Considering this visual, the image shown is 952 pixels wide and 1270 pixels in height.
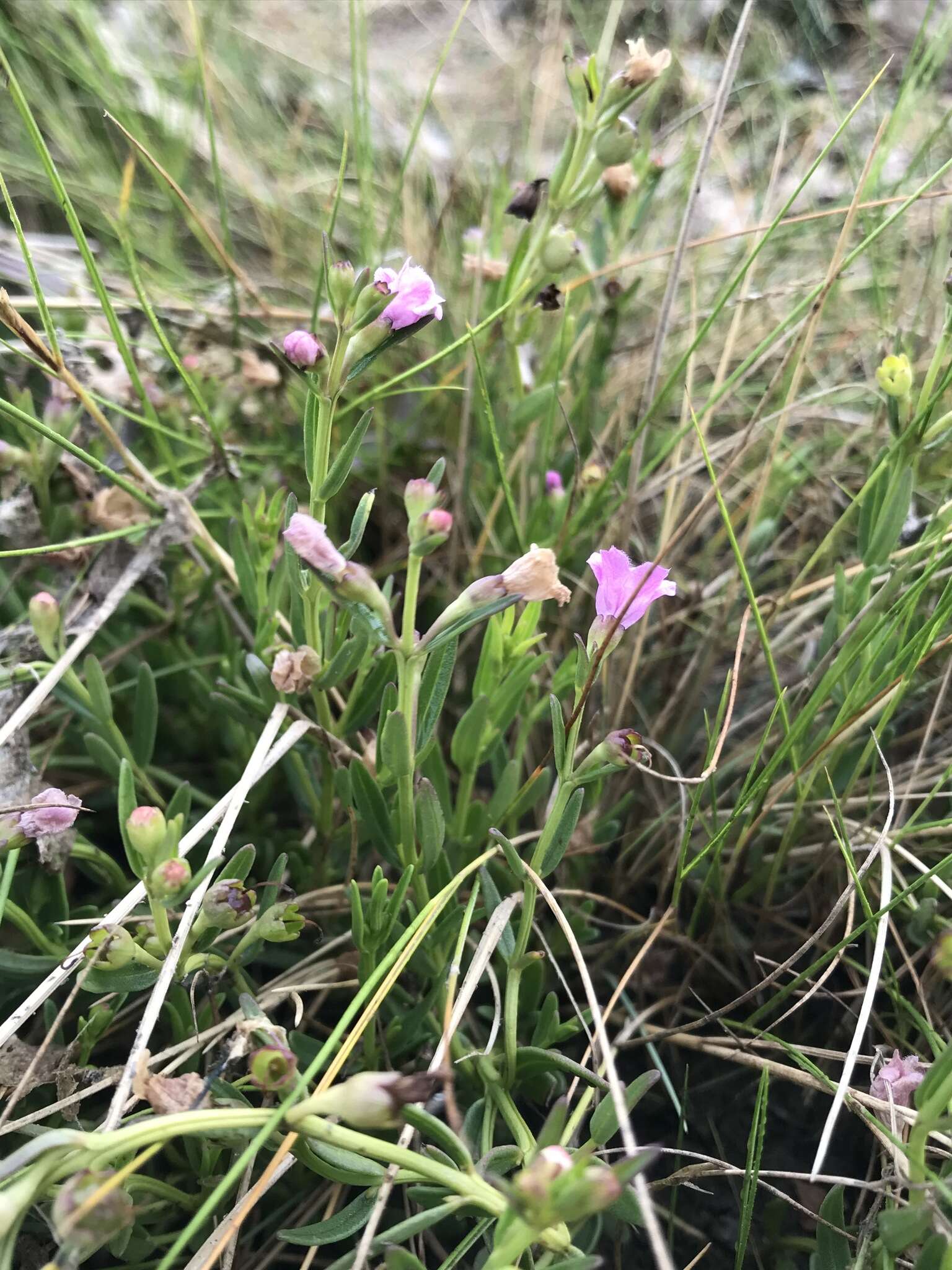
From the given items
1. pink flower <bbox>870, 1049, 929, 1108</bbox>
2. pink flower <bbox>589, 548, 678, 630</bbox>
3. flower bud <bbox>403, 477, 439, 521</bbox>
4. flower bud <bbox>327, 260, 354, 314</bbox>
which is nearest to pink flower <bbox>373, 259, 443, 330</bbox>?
flower bud <bbox>327, 260, 354, 314</bbox>

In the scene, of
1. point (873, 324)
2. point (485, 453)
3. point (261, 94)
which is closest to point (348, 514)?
point (485, 453)

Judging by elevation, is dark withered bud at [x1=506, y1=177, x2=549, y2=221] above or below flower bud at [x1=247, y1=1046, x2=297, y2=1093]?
above

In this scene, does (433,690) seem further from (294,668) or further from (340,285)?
(340,285)

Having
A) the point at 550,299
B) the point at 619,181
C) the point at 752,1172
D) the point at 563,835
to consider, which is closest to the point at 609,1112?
the point at 752,1172

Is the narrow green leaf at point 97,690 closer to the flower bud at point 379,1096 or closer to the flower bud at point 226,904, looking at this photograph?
the flower bud at point 226,904

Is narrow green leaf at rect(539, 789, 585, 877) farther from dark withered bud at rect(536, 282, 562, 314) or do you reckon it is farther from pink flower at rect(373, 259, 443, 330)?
dark withered bud at rect(536, 282, 562, 314)

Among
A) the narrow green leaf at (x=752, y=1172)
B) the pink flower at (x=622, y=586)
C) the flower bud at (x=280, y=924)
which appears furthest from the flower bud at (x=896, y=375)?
the flower bud at (x=280, y=924)
